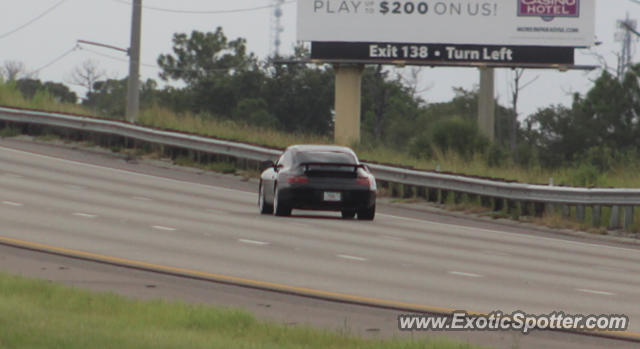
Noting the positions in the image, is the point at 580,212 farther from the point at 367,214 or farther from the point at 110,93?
the point at 110,93

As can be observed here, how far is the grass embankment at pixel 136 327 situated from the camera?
26.6 feet

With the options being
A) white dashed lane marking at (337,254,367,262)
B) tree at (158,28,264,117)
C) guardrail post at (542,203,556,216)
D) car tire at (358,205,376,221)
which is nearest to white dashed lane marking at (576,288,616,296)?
white dashed lane marking at (337,254,367,262)

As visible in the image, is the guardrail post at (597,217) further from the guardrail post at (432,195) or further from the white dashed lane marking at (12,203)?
the white dashed lane marking at (12,203)

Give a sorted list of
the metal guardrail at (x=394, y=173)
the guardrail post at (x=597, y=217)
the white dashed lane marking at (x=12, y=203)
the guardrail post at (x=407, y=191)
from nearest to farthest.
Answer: the white dashed lane marking at (x=12, y=203)
the metal guardrail at (x=394, y=173)
the guardrail post at (x=597, y=217)
the guardrail post at (x=407, y=191)

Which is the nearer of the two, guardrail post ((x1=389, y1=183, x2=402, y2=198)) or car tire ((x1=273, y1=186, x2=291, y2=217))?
car tire ((x1=273, y1=186, x2=291, y2=217))

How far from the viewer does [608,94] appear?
83438mm

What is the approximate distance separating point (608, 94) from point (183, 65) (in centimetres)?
5893

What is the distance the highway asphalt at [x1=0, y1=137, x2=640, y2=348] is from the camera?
1290 cm

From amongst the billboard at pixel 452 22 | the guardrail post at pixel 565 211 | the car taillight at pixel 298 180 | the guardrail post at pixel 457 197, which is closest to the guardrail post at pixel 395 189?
the guardrail post at pixel 457 197

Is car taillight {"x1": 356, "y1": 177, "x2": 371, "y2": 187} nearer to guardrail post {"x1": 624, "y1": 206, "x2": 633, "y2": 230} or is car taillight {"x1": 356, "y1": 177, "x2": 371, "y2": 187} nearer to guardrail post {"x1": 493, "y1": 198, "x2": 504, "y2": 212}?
guardrail post {"x1": 624, "y1": 206, "x2": 633, "y2": 230}

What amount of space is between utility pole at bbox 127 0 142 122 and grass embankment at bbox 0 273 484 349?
24671 millimetres

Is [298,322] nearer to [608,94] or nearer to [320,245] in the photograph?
[320,245]

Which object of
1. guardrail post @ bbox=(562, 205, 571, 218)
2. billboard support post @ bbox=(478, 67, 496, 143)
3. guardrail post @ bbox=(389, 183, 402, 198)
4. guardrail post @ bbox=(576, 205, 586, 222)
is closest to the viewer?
guardrail post @ bbox=(576, 205, 586, 222)

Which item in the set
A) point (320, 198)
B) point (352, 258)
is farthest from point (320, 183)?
point (352, 258)
